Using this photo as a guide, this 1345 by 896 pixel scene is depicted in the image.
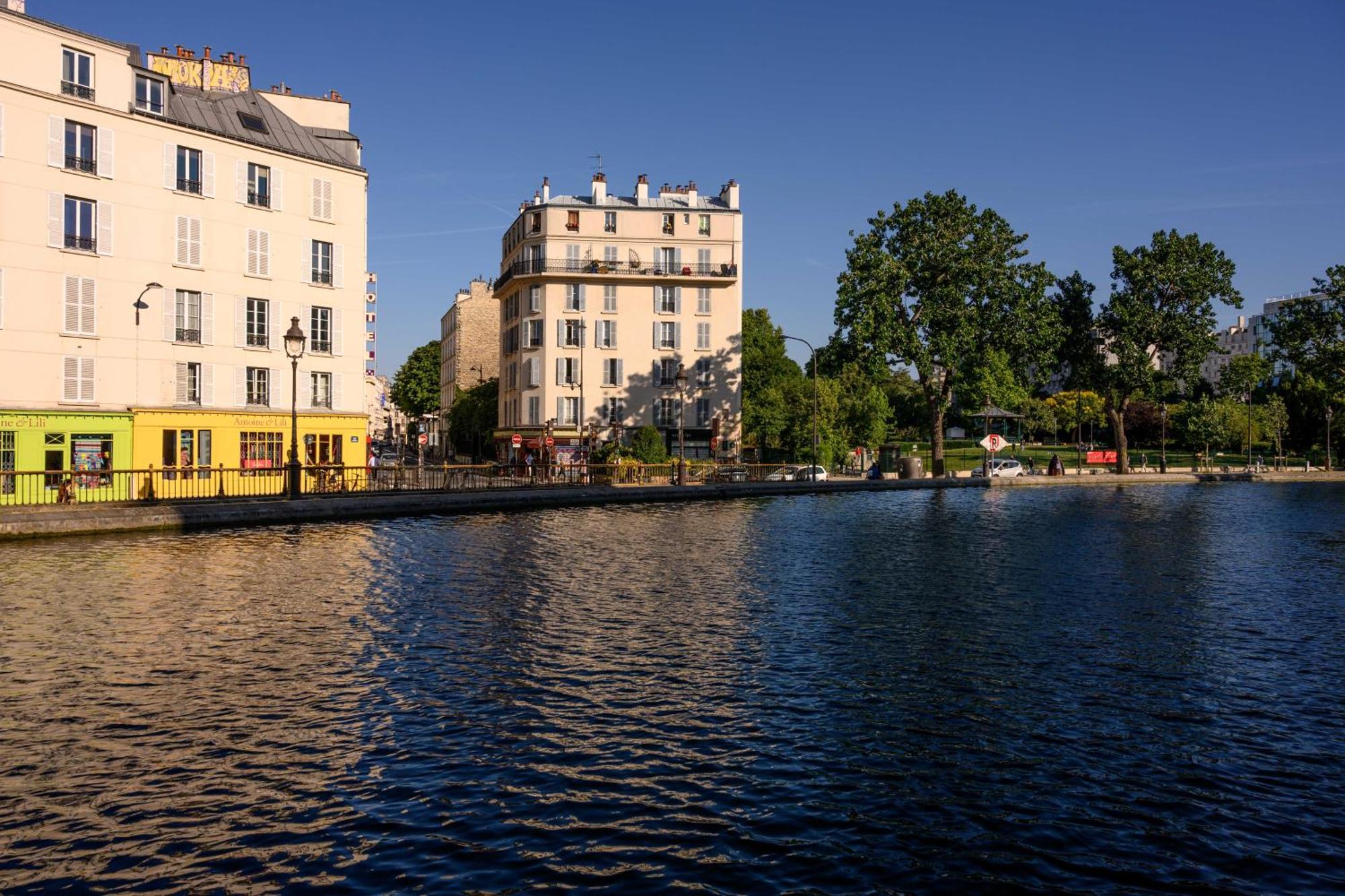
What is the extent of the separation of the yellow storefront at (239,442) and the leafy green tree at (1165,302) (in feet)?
162

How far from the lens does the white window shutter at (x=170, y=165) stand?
4056cm

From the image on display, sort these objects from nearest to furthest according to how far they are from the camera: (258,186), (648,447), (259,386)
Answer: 1. (259,386)
2. (258,186)
3. (648,447)

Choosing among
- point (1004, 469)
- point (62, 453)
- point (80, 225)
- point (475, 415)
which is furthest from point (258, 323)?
point (1004, 469)

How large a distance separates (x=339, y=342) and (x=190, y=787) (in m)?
40.7

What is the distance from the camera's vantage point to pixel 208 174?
41906mm

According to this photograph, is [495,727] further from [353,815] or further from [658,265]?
[658,265]

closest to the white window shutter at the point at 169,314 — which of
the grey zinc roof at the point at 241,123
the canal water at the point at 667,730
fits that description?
the grey zinc roof at the point at 241,123

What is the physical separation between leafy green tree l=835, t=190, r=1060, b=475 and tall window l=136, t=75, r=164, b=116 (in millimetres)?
37255

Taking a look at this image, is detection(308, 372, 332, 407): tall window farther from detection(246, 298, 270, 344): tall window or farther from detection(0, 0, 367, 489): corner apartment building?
detection(246, 298, 270, 344): tall window

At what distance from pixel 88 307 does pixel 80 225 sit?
314cm

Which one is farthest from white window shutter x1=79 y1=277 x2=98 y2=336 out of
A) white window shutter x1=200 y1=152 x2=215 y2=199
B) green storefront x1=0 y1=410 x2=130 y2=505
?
white window shutter x1=200 y1=152 x2=215 y2=199

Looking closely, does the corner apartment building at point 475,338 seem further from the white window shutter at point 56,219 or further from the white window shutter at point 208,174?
the white window shutter at point 56,219

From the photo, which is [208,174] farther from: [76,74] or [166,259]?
[76,74]

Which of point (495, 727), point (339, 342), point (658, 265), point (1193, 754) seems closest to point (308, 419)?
point (339, 342)
